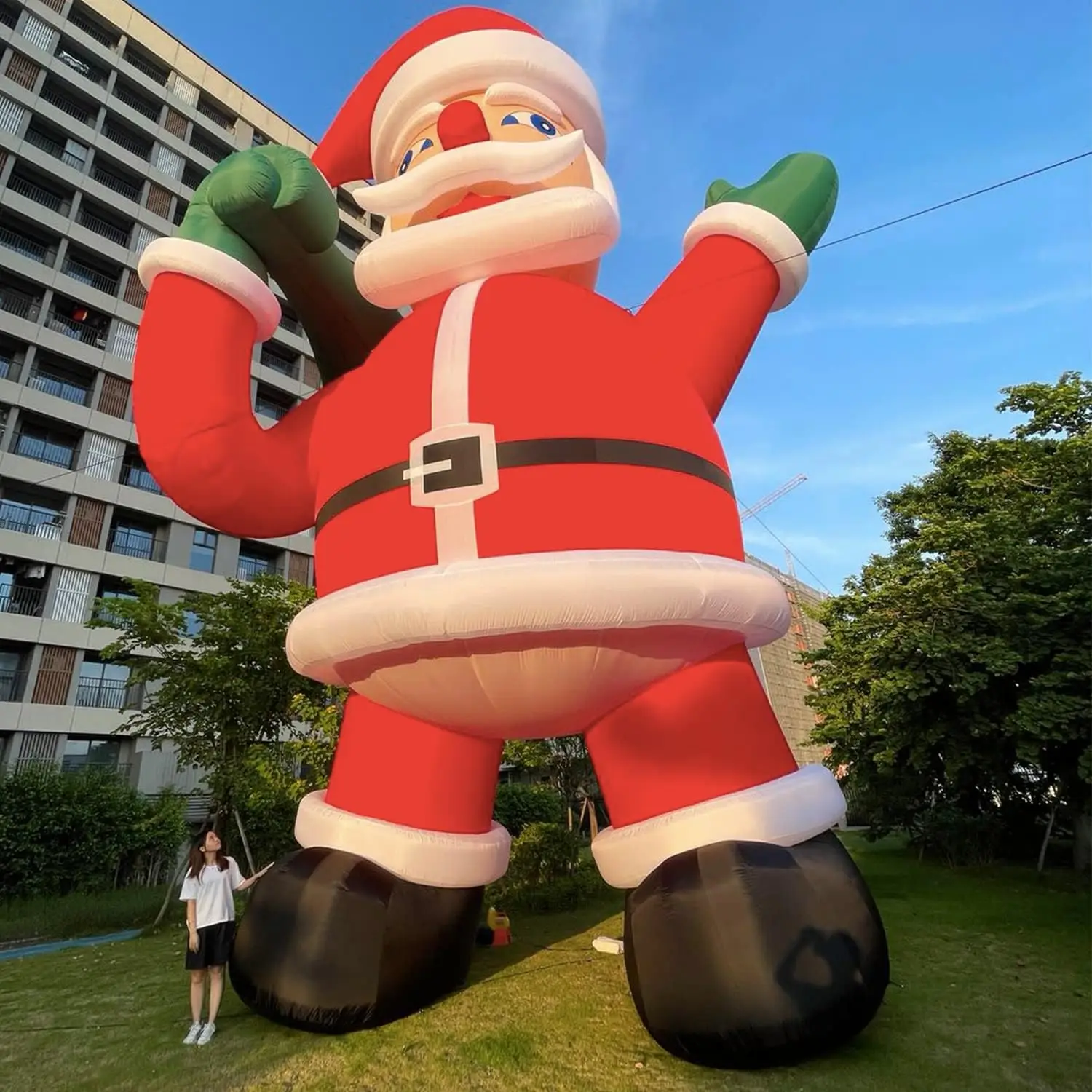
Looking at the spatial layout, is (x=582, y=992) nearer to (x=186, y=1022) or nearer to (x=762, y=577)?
(x=186, y=1022)

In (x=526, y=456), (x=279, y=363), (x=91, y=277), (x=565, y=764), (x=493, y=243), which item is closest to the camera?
(x=526, y=456)

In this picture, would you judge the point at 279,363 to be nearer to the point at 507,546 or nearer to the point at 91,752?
the point at 91,752

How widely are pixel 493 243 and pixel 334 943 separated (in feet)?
10.9

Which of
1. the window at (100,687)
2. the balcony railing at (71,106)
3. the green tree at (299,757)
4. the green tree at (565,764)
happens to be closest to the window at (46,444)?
the window at (100,687)

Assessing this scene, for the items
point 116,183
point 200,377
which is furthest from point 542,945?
point 116,183

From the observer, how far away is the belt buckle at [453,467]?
311 centimetres

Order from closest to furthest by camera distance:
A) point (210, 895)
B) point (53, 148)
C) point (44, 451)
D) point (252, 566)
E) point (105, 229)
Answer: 1. point (210, 895)
2. point (44, 451)
3. point (53, 148)
4. point (105, 229)
5. point (252, 566)

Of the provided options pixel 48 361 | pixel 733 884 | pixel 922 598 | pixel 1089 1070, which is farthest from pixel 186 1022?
pixel 48 361

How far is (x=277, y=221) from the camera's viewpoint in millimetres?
4016

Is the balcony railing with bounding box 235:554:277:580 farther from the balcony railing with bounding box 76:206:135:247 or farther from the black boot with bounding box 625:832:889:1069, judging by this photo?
the black boot with bounding box 625:832:889:1069

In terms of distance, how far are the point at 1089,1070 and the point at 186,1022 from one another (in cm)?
417

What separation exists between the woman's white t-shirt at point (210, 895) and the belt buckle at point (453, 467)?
2298 mm

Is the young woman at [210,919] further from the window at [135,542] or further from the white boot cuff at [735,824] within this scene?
the window at [135,542]

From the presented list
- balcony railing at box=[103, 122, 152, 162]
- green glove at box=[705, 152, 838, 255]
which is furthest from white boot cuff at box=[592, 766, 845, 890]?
balcony railing at box=[103, 122, 152, 162]
